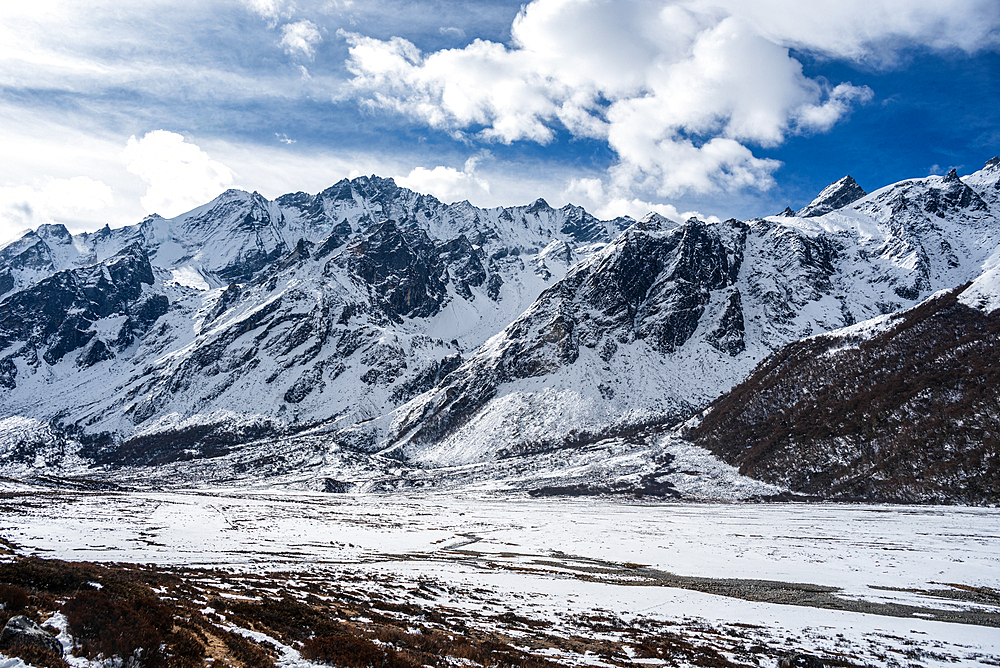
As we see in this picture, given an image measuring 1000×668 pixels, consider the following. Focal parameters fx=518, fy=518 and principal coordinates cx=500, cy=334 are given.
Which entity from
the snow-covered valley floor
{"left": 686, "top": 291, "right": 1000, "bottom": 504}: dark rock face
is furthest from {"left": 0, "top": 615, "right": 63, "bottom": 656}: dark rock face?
{"left": 686, "top": 291, "right": 1000, "bottom": 504}: dark rock face

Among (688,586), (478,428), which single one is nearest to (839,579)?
(688,586)

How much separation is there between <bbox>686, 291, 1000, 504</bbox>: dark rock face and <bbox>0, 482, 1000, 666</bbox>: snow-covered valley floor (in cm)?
1621

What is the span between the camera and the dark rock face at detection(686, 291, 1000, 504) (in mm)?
95750

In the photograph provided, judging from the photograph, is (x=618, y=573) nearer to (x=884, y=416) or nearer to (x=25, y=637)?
(x=25, y=637)

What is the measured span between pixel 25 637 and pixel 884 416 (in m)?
141

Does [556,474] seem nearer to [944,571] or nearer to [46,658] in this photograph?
[944,571]

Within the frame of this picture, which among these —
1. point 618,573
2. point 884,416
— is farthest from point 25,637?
point 884,416

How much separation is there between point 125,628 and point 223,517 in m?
72.2

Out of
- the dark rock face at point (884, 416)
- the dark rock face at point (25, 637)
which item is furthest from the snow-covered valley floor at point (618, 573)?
the dark rock face at point (884, 416)

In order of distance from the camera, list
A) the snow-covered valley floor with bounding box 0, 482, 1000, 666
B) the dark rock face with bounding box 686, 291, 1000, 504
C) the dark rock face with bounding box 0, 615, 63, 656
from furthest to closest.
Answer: the dark rock face with bounding box 686, 291, 1000, 504 → the snow-covered valley floor with bounding box 0, 482, 1000, 666 → the dark rock face with bounding box 0, 615, 63, 656

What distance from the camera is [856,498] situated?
101 meters

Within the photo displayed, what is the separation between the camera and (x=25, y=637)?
13453 mm

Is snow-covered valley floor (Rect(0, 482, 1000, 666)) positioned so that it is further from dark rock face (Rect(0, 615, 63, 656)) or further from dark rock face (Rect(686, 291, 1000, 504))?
dark rock face (Rect(686, 291, 1000, 504))

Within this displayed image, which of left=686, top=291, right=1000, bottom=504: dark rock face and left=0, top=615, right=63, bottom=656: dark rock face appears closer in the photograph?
left=0, top=615, right=63, bottom=656: dark rock face
